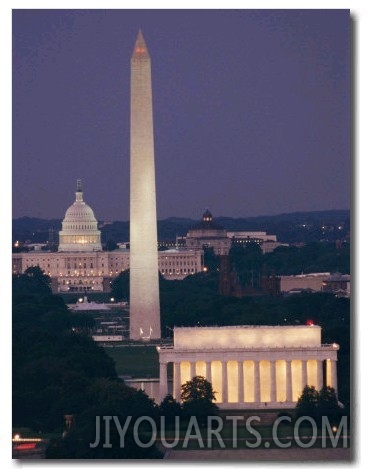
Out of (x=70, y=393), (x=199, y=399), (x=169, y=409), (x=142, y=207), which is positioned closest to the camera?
A: (x=169, y=409)

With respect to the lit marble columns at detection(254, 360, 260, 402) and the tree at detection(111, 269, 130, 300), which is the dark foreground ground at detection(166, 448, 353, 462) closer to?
the lit marble columns at detection(254, 360, 260, 402)

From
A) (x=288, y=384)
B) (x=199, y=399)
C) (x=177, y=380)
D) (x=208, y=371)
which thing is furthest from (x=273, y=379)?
(x=199, y=399)

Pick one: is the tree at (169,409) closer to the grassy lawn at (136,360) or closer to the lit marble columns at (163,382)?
the lit marble columns at (163,382)

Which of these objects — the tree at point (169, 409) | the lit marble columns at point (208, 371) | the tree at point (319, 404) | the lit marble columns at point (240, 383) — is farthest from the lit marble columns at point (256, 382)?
the tree at point (169, 409)

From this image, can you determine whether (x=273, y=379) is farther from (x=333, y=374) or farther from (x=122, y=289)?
(x=122, y=289)

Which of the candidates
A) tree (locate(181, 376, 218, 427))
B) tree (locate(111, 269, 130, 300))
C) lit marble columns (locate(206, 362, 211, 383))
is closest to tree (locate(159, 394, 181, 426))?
tree (locate(181, 376, 218, 427))
